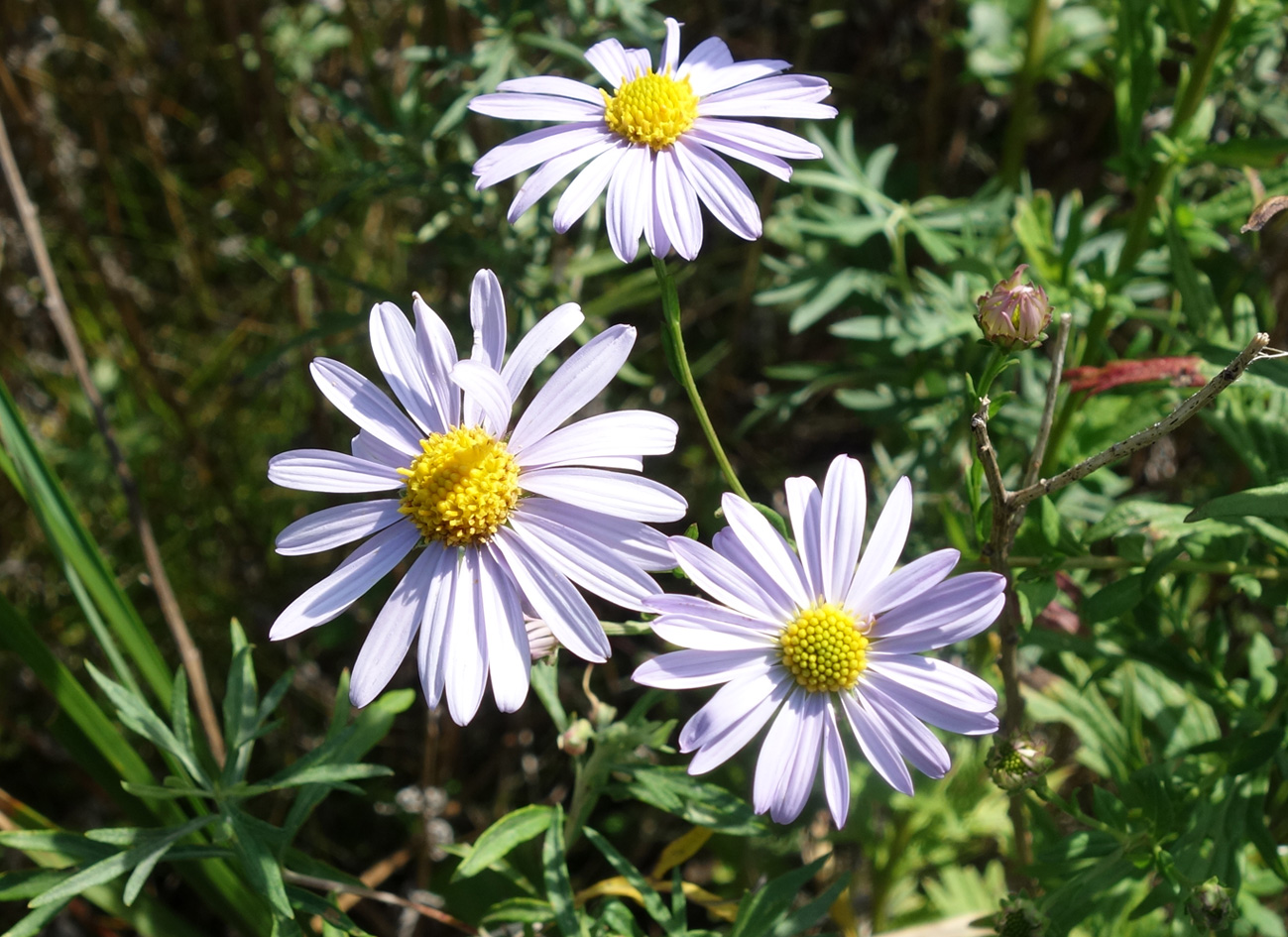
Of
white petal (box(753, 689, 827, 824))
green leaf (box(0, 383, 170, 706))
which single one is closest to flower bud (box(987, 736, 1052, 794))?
white petal (box(753, 689, 827, 824))

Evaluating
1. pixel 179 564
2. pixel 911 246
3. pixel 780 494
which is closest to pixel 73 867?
pixel 179 564

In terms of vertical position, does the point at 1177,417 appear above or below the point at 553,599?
above

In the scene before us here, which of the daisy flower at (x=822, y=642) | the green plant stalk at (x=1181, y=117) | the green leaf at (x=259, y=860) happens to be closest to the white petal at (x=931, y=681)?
the daisy flower at (x=822, y=642)

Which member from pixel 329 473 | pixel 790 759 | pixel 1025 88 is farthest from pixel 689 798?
pixel 1025 88

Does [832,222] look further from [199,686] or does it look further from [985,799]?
[199,686]

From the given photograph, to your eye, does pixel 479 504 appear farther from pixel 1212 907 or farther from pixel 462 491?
pixel 1212 907

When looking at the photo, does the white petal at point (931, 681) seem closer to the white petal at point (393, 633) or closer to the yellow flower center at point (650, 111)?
the white petal at point (393, 633)

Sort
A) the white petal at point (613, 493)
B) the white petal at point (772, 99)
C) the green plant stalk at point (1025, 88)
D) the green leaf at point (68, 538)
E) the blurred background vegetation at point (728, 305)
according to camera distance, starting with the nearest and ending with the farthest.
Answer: the white petal at point (613, 493) < the white petal at point (772, 99) < the green leaf at point (68, 538) < the blurred background vegetation at point (728, 305) < the green plant stalk at point (1025, 88)
